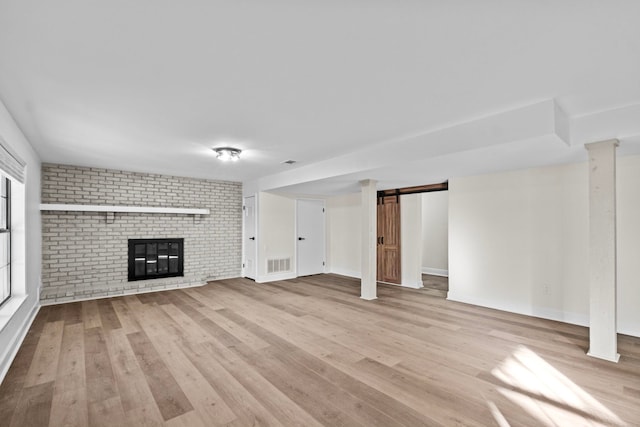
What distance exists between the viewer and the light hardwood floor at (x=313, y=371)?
218cm

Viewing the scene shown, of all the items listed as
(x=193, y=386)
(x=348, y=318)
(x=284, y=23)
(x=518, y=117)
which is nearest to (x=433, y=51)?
(x=284, y=23)

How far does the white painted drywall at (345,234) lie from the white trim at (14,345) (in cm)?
593

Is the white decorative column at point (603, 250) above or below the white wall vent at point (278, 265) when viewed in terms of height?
above

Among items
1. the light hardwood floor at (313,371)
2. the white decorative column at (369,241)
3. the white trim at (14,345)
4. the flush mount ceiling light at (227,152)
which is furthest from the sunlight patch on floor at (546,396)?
the white trim at (14,345)

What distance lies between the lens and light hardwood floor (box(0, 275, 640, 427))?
85.7 inches

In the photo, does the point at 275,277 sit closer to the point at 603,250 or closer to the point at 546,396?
the point at 546,396

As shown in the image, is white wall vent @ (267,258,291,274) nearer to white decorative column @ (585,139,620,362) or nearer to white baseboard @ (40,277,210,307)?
white baseboard @ (40,277,210,307)

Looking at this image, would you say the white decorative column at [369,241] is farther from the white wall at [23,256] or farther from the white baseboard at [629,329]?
the white wall at [23,256]

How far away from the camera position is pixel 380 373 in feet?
9.05

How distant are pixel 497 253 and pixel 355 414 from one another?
3790mm

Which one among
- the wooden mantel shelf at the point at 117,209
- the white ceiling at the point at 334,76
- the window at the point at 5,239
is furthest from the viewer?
the wooden mantel shelf at the point at 117,209

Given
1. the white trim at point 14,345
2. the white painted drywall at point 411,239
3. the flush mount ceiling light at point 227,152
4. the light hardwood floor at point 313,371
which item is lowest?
the light hardwood floor at point 313,371

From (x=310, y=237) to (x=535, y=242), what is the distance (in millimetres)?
4924

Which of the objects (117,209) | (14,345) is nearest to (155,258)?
(117,209)
